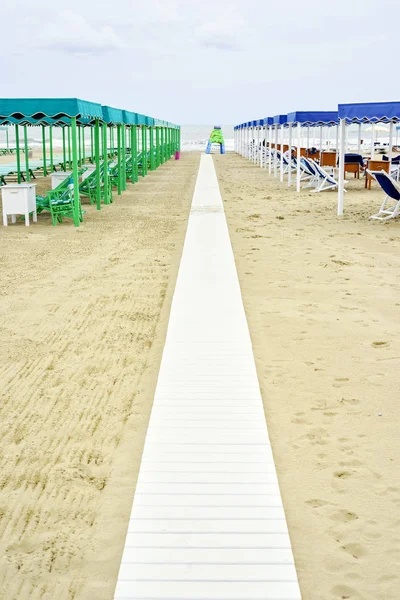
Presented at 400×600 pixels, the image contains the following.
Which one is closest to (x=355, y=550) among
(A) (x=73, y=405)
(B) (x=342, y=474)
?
(B) (x=342, y=474)

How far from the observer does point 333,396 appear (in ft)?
12.6

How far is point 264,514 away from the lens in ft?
8.42

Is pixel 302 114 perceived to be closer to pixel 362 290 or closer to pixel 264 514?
pixel 362 290

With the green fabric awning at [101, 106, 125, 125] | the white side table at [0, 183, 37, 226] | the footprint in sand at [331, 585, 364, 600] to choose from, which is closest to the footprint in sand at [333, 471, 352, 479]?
the footprint in sand at [331, 585, 364, 600]

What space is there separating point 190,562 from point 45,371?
2.24 metres

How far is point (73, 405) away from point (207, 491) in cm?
125

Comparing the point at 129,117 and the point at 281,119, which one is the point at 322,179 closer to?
the point at 281,119

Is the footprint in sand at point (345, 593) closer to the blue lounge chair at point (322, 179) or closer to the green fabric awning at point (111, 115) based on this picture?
the green fabric awning at point (111, 115)

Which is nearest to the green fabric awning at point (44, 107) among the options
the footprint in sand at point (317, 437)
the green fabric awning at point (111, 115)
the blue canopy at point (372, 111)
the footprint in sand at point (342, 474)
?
the green fabric awning at point (111, 115)

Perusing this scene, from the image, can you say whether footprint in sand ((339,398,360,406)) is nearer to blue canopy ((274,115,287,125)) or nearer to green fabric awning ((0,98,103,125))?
green fabric awning ((0,98,103,125))

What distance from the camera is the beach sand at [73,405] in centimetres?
244

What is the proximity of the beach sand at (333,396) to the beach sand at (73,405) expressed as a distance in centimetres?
70

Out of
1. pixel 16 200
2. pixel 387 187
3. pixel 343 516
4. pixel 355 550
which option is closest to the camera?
pixel 355 550

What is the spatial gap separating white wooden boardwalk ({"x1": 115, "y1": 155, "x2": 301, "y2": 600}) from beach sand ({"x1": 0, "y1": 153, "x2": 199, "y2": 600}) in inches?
5.1
